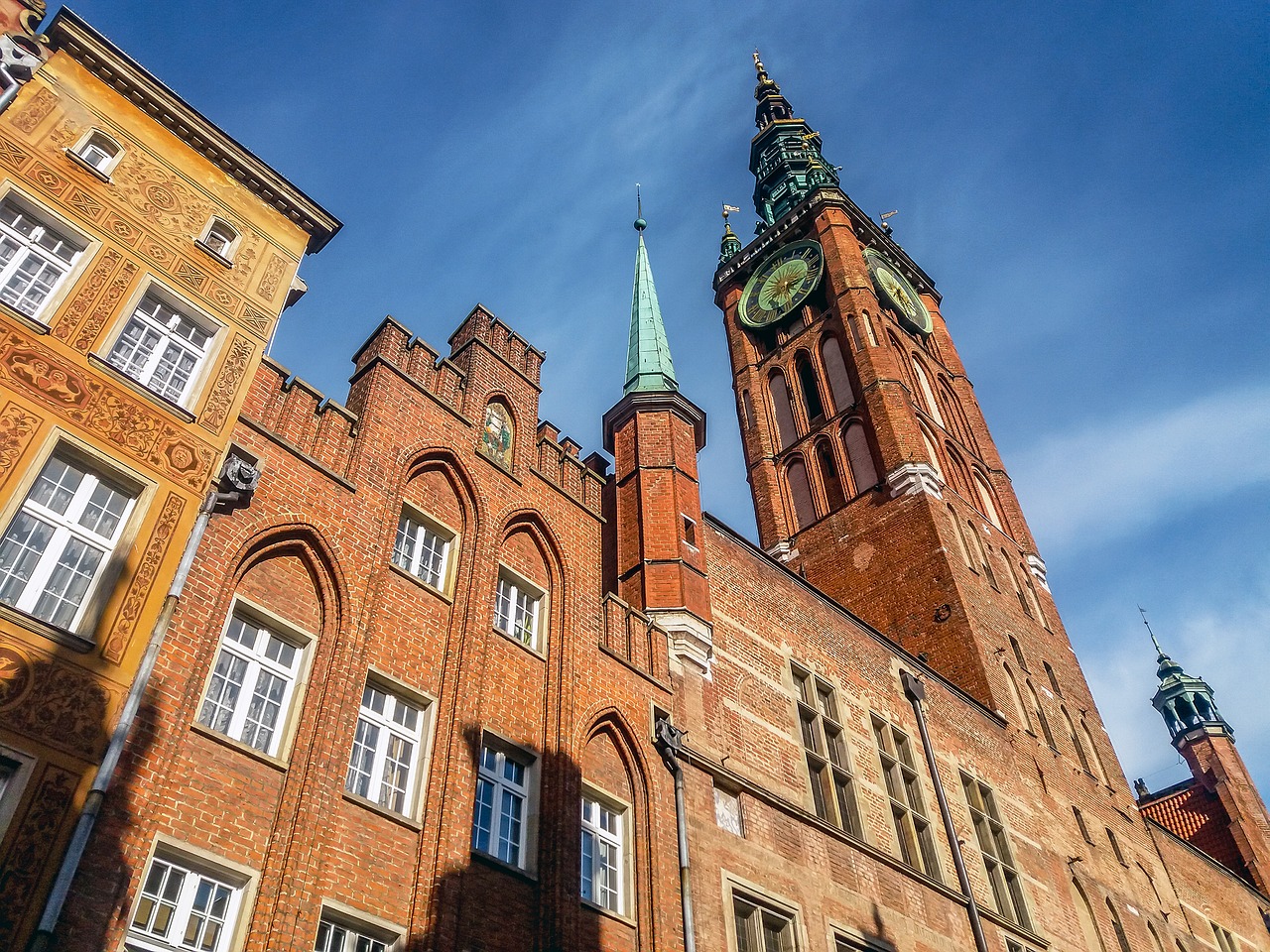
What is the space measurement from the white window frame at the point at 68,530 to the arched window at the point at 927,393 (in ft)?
99.0

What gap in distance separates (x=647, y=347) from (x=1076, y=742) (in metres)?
16.0

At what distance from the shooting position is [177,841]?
8.18 m

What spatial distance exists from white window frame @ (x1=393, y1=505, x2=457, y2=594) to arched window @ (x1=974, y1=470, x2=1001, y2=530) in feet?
81.9

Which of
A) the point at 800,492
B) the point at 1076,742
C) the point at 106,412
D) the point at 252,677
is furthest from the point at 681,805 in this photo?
the point at 800,492

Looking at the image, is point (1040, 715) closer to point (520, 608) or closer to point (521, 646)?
point (520, 608)

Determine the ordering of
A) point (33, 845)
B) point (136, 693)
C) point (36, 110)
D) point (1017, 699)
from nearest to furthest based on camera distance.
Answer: point (33, 845), point (136, 693), point (36, 110), point (1017, 699)

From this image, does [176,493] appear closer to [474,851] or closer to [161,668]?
[161,668]

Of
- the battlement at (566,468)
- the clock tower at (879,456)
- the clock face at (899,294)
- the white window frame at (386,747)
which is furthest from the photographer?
the clock face at (899,294)

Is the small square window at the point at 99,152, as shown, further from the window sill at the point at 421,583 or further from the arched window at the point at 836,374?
the arched window at the point at 836,374

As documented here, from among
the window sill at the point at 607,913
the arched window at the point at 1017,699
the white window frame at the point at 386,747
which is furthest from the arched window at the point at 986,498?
the white window frame at the point at 386,747

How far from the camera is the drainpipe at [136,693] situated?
280 inches

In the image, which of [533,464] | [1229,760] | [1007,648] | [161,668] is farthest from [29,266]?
[1229,760]

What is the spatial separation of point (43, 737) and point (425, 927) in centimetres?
363

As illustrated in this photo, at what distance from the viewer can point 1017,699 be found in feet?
83.0
